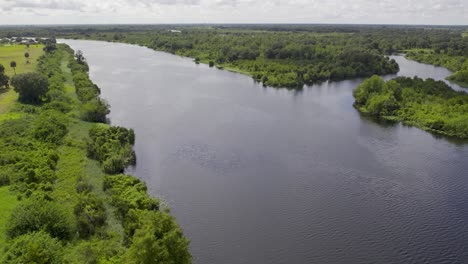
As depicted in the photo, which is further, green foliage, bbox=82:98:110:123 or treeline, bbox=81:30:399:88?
treeline, bbox=81:30:399:88

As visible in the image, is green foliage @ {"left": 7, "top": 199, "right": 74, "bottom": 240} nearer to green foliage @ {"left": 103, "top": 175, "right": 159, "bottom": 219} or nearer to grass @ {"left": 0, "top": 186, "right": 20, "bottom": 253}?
grass @ {"left": 0, "top": 186, "right": 20, "bottom": 253}

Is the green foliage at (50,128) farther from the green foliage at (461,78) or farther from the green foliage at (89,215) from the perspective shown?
the green foliage at (461,78)

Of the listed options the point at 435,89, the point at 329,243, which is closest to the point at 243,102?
the point at 435,89

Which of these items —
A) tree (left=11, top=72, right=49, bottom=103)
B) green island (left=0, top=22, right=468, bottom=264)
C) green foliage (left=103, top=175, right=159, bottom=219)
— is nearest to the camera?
green island (left=0, top=22, right=468, bottom=264)

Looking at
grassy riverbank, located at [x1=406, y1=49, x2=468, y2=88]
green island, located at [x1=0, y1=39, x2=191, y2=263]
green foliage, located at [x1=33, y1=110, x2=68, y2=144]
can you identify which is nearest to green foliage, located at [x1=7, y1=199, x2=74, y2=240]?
green island, located at [x1=0, y1=39, x2=191, y2=263]

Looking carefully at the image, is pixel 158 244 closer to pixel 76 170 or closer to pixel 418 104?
pixel 76 170

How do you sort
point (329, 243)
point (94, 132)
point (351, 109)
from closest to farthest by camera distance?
1. point (329, 243)
2. point (94, 132)
3. point (351, 109)

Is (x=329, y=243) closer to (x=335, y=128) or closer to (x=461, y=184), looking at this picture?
(x=461, y=184)
